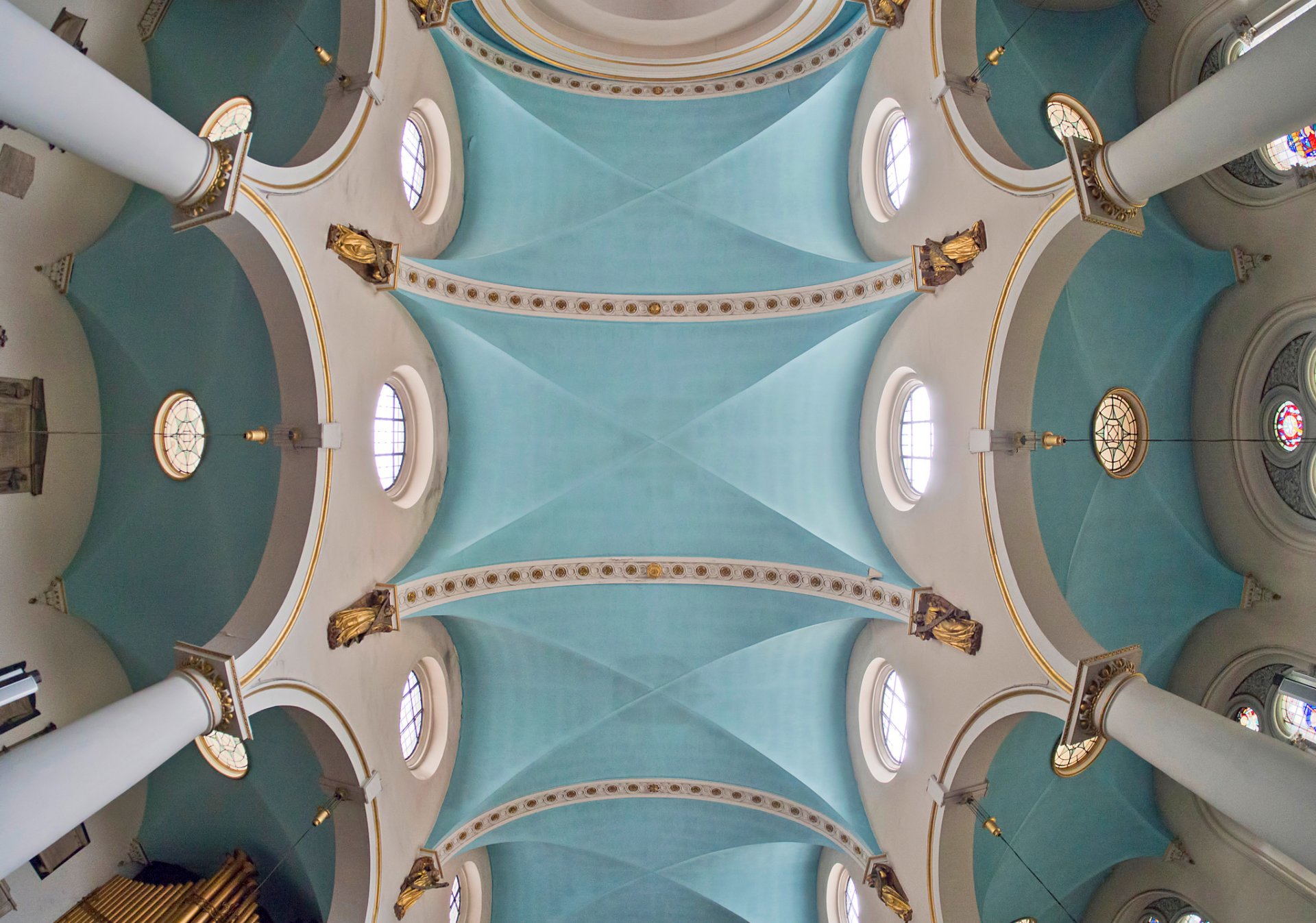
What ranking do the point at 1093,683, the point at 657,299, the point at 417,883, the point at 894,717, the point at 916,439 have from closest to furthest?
the point at 1093,683 → the point at 417,883 → the point at 916,439 → the point at 894,717 → the point at 657,299

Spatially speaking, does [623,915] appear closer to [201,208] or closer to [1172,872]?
[1172,872]

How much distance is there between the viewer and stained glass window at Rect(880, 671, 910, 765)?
Result: 36.2 ft

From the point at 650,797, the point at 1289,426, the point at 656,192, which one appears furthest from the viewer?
the point at 650,797

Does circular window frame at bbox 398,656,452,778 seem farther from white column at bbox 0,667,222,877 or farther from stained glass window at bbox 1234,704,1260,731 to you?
stained glass window at bbox 1234,704,1260,731

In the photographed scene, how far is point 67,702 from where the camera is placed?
892 cm

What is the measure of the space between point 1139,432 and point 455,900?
40.5 ft

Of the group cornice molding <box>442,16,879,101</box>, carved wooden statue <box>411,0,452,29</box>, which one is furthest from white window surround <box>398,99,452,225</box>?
carved wooden statue <box>411,0,452,29</box>

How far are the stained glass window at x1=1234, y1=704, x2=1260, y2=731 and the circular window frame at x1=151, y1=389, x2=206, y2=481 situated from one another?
42.6ft

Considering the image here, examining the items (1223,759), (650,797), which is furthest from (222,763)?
(1223,759)

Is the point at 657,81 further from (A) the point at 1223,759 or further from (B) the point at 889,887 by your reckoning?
(B) the point at 889,887

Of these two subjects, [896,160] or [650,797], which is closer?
[896,160]

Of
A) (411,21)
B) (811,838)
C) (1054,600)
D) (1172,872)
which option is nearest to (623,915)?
(811,838)

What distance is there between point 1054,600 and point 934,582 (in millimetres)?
1937

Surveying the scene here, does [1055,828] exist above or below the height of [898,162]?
below
